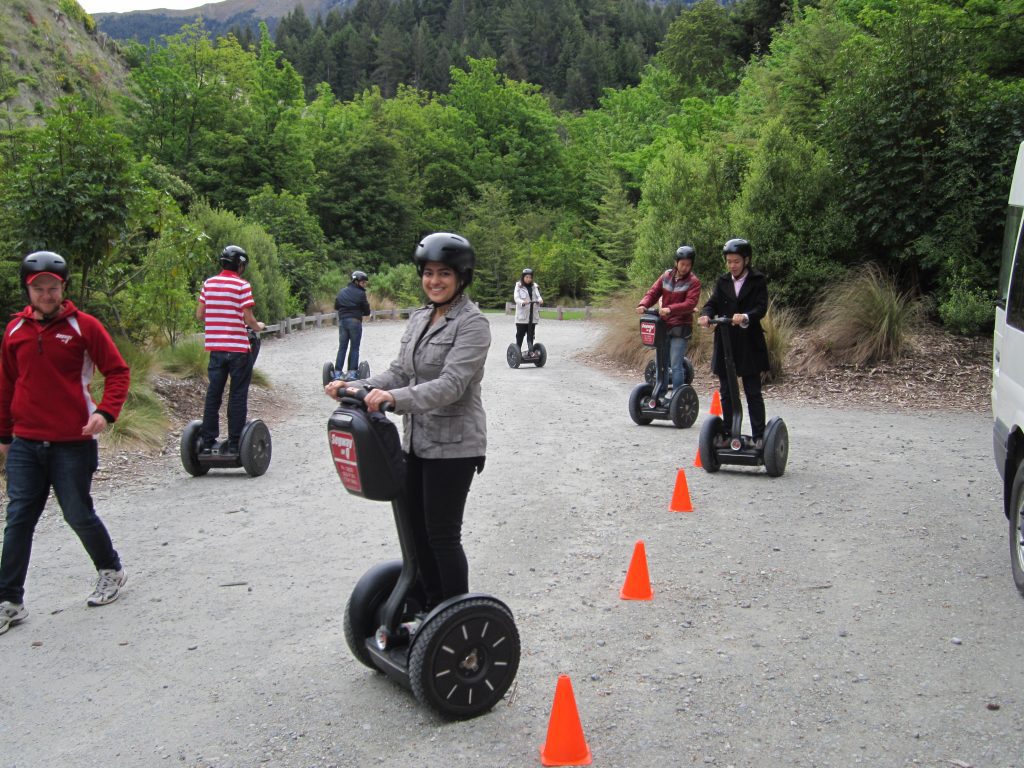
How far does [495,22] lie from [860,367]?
5546 inches

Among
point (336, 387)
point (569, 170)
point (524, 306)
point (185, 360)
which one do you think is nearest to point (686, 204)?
point (524, 306)

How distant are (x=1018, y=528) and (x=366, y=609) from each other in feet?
12.8

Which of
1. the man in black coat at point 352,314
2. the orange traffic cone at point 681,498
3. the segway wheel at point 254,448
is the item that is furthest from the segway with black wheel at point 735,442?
the man in black coat at point 352,314

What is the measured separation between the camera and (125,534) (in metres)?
7.13

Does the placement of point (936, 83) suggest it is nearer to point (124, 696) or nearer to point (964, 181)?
point (964, 181)

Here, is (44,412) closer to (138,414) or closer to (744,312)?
(138,414)

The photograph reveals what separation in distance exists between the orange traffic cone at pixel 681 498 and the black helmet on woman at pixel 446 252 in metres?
4.08

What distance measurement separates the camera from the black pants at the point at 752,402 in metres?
8.72

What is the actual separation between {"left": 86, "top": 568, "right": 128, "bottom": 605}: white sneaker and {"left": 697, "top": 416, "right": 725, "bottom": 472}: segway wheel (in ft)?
17.6

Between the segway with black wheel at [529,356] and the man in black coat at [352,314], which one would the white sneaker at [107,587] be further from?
the segway with black wheel at [529,356]

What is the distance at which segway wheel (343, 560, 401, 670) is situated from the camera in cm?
439

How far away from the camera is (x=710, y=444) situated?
29.3 ft

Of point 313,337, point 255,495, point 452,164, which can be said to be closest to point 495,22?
point 452,164

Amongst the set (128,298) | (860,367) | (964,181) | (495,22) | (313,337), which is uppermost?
(495,22)
